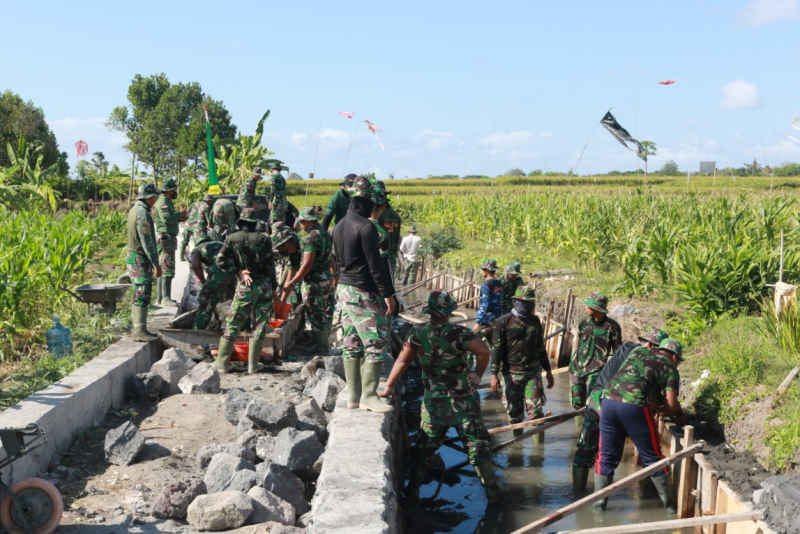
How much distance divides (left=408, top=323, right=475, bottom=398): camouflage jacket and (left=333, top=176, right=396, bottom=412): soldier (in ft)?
1.16

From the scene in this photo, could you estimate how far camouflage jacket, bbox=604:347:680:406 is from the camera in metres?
5.99

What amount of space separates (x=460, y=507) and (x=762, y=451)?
9.18 ft

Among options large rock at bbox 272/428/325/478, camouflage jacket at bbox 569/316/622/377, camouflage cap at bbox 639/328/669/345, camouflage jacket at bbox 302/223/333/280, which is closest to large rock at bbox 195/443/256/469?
large rock at bbox 272/428/325/478

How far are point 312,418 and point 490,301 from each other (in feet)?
10.6

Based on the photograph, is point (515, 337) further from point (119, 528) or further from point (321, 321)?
point (119, 528)

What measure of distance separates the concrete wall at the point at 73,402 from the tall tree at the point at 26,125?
1413 inches

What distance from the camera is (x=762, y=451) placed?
6.50 meters

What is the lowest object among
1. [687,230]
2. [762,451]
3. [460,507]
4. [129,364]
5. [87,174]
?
[460,507]

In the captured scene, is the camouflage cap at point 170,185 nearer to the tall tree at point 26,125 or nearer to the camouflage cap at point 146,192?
the camouflage cap at point 146,192

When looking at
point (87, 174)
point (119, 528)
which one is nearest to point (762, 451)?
point (119, 528)

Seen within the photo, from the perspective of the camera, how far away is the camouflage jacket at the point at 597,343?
7266 mm

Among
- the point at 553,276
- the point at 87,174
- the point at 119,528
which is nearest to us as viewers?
the point at 119,528

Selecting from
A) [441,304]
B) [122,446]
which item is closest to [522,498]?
[441,304]

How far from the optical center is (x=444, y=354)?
220 inches
